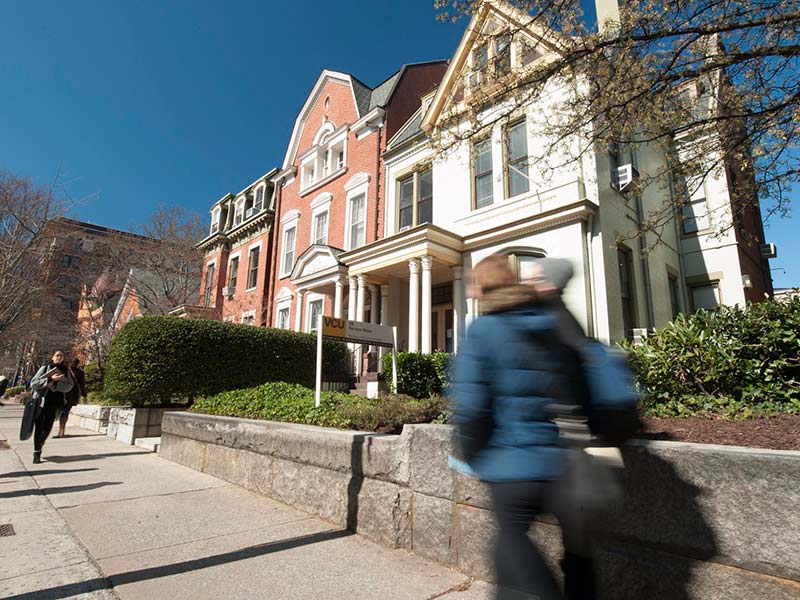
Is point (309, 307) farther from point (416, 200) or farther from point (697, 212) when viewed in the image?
point (697, 212)

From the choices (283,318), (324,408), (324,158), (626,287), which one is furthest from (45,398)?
(324,158)

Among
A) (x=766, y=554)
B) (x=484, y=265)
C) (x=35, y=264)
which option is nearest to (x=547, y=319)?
(x=484, y=265)

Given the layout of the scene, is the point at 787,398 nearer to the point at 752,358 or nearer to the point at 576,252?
the point at 752,358

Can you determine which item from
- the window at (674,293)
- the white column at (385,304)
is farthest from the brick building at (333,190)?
the window at (674,293)

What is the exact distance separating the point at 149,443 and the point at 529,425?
8.87 meters

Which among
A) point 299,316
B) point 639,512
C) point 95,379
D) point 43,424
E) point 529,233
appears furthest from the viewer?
point 95,379

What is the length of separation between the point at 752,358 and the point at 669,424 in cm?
154

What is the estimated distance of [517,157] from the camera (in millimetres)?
12000

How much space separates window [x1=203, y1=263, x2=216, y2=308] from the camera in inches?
982

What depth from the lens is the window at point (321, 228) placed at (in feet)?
60.5

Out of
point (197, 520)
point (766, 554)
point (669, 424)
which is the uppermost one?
point (669, 424)

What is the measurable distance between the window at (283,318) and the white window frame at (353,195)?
4.87 metres

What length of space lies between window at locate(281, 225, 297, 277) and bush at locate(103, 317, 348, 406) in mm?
9343

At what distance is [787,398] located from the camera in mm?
4168
